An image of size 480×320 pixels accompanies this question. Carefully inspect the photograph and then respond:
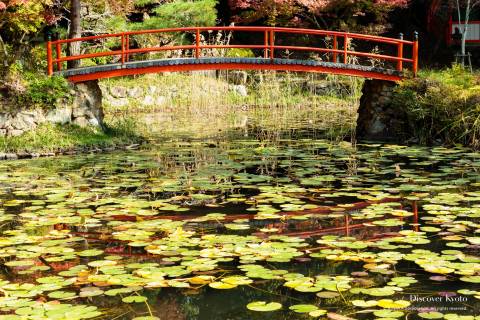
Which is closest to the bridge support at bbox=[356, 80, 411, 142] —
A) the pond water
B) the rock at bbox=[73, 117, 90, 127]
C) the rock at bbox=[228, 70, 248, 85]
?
the pond water

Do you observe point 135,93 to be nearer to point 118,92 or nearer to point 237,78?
point 118,92

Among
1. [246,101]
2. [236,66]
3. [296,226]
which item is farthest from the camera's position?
[246,101]

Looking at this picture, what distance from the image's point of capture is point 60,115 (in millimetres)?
13281

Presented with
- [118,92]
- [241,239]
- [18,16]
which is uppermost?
[18,16]

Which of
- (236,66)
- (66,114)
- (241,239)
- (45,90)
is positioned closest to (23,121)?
(45,90)

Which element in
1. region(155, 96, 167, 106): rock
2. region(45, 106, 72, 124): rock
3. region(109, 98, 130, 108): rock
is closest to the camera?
region(45, 106, 72, 124): rock

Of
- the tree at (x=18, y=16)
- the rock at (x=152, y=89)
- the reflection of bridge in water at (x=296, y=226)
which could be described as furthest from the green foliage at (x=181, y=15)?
the reflection of bridge in water at (x=296, y=226)

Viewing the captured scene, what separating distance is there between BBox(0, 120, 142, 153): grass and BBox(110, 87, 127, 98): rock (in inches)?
241

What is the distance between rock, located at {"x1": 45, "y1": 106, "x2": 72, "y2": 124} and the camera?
13.1 m

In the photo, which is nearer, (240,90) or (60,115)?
(60,115)

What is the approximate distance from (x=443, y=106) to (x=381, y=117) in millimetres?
1873

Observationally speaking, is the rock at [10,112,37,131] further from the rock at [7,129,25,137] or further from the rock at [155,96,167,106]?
the rock at [155,96,167,106]

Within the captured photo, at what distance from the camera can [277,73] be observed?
22.8 m

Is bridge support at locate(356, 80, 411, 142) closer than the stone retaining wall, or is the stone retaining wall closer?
the stone retaining wall
